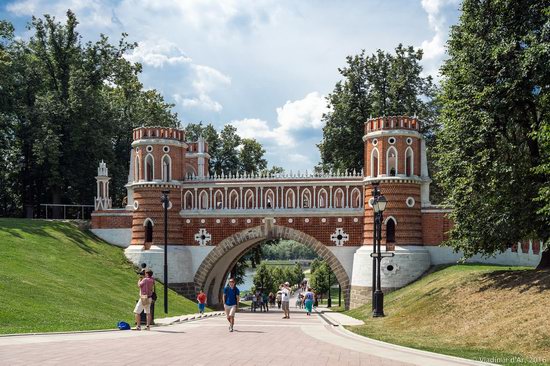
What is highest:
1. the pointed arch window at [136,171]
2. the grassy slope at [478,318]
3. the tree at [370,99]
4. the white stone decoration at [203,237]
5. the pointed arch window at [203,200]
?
the tree at [370,99]

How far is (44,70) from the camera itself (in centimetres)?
4812

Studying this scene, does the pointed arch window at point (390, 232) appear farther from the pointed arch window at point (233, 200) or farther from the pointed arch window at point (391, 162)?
the pointed arch window at point (233, 200)

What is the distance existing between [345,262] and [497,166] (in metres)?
16.5

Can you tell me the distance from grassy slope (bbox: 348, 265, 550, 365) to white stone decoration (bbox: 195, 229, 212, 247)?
15.4 m

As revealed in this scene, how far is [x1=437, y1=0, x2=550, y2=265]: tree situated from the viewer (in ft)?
70.3

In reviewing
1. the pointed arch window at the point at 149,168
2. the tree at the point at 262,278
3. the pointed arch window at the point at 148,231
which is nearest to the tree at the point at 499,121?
the pointed arch window at the point at 149,168

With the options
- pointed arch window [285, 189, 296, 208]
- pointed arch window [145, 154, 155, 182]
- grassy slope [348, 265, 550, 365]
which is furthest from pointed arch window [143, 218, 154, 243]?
grassy slope [348, 265, 550, 365]

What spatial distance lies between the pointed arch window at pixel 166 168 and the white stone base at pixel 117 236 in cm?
448

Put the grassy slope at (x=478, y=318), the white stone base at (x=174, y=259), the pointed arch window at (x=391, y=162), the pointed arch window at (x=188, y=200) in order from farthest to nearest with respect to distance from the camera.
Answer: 1. the pointed arch window at (x=188, y=200)
2. the white stone base at (x=174, y=259)
3. the pointed arch window at (x=391, y=162)
4. the grassy slope at (x=478, y=318)

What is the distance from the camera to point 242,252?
4331cm

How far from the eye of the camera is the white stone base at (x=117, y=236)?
41188 mm

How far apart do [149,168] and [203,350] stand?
88.9 feet

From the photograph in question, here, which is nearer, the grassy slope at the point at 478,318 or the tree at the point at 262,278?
the grassy slope at the point at 478,318

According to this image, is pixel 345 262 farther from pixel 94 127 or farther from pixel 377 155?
pixel 94 127
